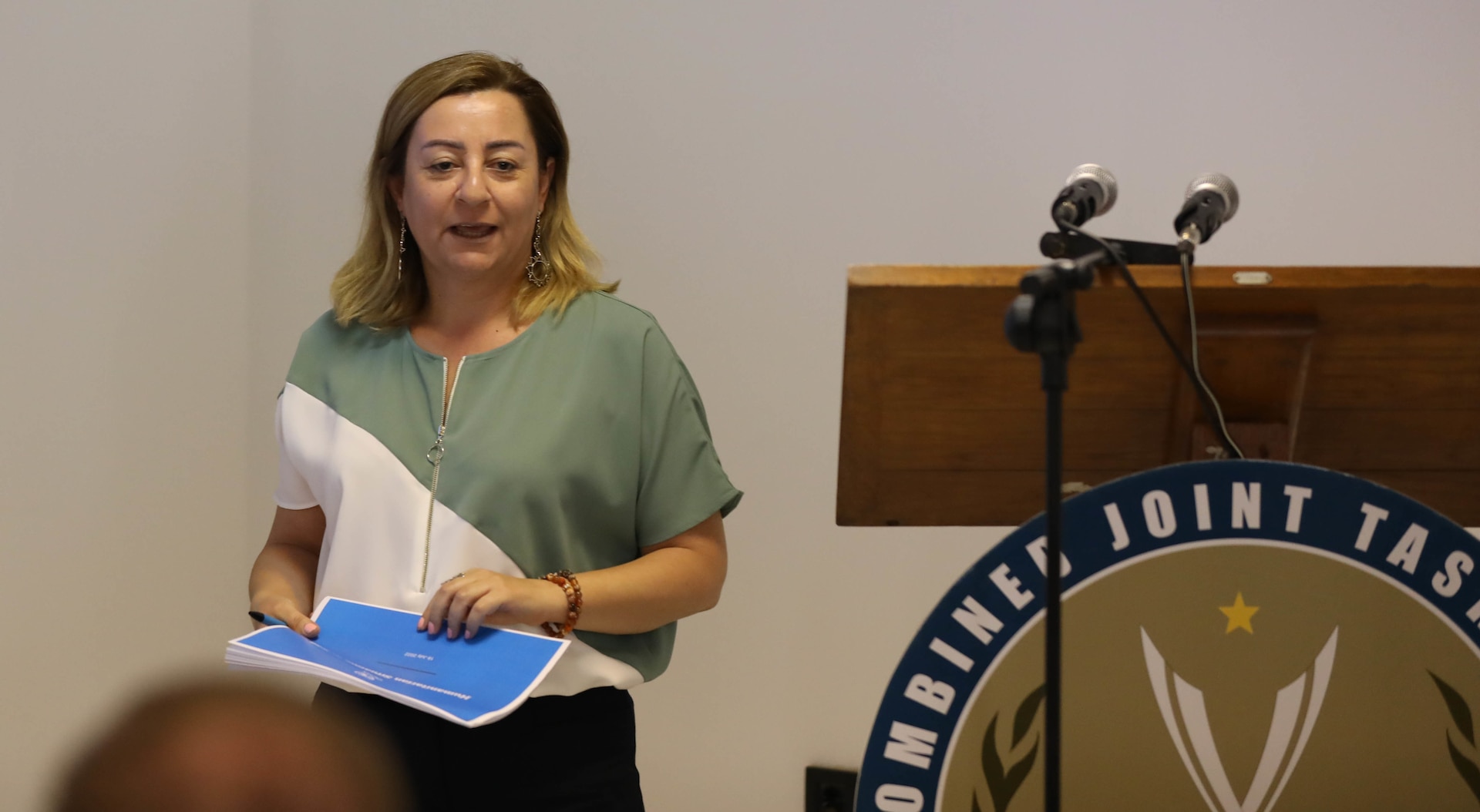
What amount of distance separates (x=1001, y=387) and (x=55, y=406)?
5.89ft

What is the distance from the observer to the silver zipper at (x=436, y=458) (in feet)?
4.73

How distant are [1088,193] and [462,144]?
0.79m

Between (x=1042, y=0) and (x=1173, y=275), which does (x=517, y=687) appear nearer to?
(x=1173, y=275)

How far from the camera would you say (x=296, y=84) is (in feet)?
8.61

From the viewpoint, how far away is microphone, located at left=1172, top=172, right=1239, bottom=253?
3.59 feet

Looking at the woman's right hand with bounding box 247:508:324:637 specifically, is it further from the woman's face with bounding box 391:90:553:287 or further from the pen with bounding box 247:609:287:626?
the woman's face with bounding box 391:90:553:287

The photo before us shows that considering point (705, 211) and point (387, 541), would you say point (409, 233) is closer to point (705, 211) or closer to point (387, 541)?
point (387, 541)

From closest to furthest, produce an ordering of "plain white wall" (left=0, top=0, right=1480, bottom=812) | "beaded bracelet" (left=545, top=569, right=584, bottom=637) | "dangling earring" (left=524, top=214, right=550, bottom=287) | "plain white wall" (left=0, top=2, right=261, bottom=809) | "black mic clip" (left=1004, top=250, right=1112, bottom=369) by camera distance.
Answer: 1. "black mic clip" (left=1004, top=250, right=1112, bottom=369)
2. "beaded bracelet" (left=545, top=569, right=584, bottom=637)
3. "dangling earring" (left=524, top=214, right=550, bottom=287)
4. "plain white wall" (left=0, top=2, right=261, bottom=809)
5. "plain white wall" (left=0, top=0, right=1480, bottom=812)

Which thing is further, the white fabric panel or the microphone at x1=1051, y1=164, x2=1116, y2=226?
the white fabric panel

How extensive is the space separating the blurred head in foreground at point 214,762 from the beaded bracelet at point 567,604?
0.93 m

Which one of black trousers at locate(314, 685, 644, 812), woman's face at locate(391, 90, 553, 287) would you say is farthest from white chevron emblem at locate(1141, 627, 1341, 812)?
woman's face at locate(391, 90, 553, 287)

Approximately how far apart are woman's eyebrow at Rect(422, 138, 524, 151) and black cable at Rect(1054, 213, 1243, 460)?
A: 31.8 inches

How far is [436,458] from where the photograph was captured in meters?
1.48

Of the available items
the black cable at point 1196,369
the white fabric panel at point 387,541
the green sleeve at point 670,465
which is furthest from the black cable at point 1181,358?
the white fabric panel at point 387,541
